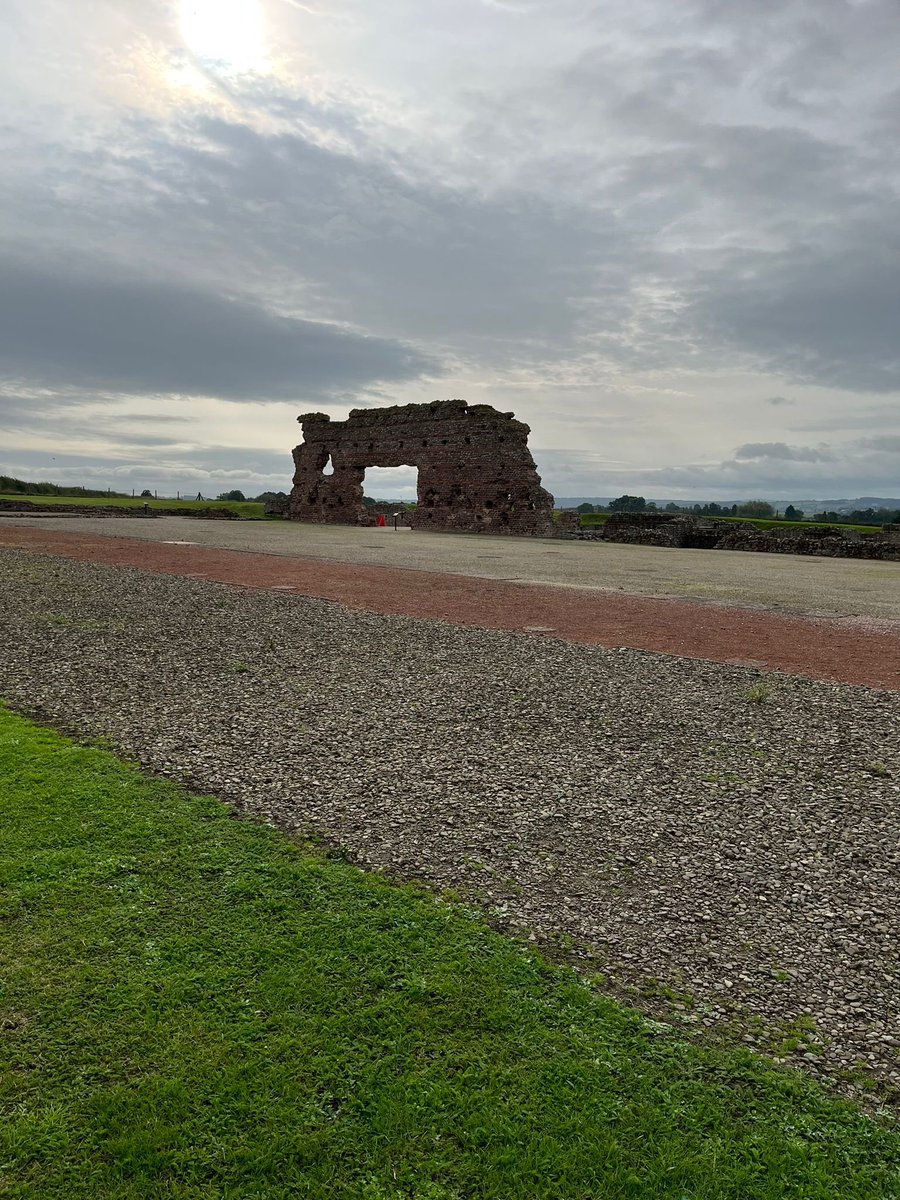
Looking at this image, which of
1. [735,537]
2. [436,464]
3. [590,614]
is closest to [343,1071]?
[590,614]

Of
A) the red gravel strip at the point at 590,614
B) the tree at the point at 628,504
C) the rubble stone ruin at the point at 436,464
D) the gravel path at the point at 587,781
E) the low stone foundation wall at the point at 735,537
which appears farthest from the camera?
the tree at the point at 628,504

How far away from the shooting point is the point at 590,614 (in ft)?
44.3

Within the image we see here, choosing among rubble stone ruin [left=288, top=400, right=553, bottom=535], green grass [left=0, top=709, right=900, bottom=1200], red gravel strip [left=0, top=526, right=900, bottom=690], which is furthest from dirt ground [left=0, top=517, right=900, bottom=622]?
green grass [left=0, top=709, right=900, bottom=1200]

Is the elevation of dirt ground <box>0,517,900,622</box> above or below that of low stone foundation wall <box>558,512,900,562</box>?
below

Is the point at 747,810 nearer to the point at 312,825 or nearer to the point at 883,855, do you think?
the point at 883,855

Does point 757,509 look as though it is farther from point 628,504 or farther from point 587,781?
point 587,781

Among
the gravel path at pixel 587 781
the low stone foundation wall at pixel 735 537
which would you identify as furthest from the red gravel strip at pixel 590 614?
the low stone foundation wall at pixel 735 537

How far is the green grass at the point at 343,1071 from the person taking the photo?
8.27 feet

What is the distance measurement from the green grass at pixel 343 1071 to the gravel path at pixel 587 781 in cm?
36

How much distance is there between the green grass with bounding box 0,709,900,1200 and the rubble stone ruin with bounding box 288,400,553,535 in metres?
37.1

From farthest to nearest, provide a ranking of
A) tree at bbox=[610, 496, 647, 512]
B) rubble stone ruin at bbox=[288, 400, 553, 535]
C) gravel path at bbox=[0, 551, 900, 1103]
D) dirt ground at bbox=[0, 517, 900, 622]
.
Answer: tree at bbox=[610, 496, 647, 512] < rubble stone ruin at bbox=[288, 400, 553, 535] < dirt ground at bbox=[0, 517, 900, 622] < gravel path at bbox=[0, 551, 900, 1103]

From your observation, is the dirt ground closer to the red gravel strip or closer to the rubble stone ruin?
the red gravel strip

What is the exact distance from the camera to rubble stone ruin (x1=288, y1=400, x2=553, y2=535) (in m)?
40.3

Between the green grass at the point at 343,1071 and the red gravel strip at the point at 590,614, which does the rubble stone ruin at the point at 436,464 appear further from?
the green grass at the point at 343,1071
